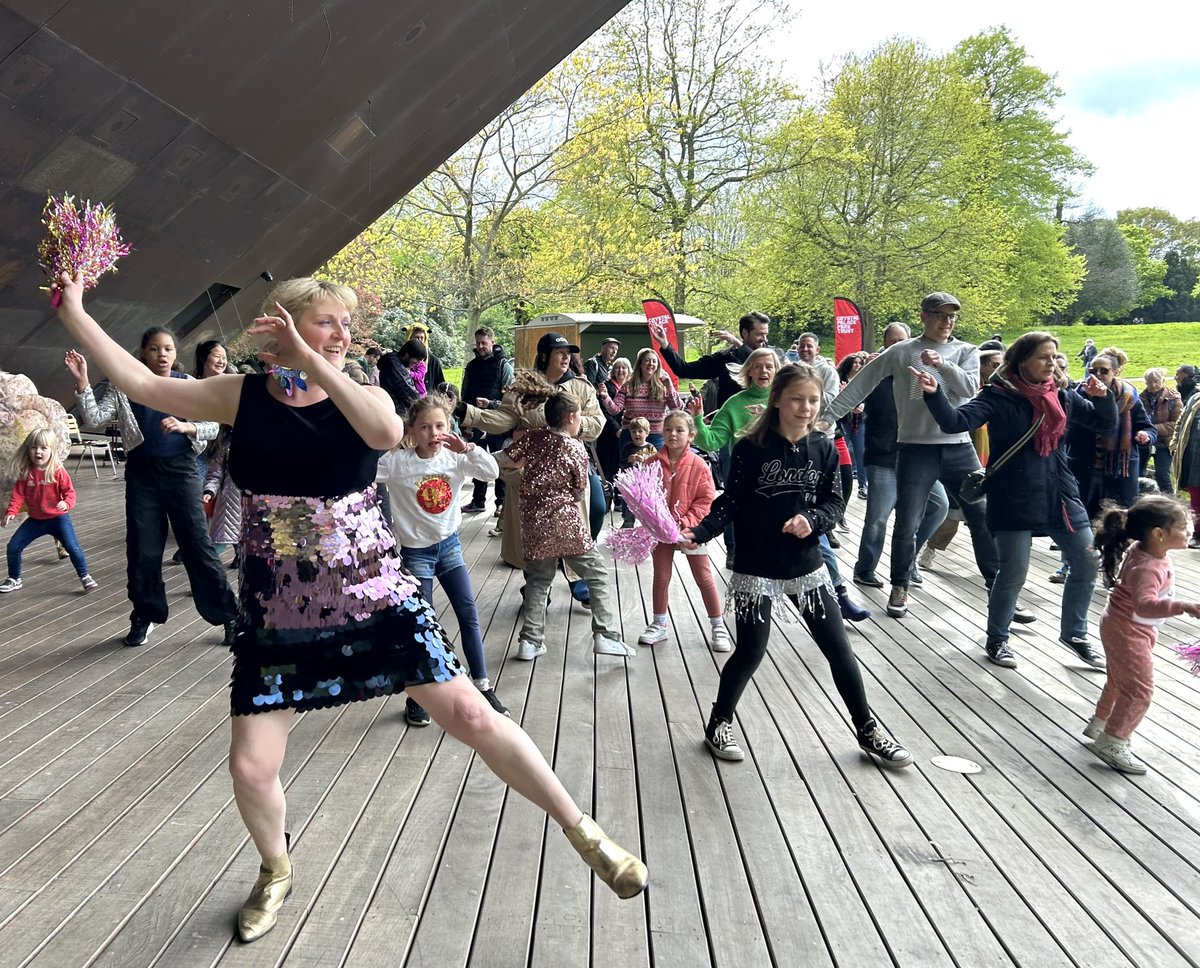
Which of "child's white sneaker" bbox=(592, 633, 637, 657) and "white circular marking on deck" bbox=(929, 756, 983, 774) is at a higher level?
"child's white sneaker" bbox=(592, 633, 637, 657)

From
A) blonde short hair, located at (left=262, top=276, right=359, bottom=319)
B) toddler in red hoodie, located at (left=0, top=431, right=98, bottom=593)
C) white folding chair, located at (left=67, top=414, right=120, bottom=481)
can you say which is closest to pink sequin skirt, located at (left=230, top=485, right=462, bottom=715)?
blonde short hair, located at (left=262, top=276, right=359, bottom=319)

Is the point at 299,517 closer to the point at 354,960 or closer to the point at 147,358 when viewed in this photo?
the point at 354,960

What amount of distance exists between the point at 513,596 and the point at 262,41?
5.47 meters

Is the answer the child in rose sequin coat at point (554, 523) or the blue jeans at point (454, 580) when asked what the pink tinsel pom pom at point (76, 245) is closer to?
the blue jeans at point (454, 580)

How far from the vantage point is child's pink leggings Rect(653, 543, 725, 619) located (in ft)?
18.0

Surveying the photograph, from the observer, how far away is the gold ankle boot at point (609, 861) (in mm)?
2412

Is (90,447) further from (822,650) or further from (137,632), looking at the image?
(822,650)

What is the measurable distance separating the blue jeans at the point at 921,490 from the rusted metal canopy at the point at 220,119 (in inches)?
248

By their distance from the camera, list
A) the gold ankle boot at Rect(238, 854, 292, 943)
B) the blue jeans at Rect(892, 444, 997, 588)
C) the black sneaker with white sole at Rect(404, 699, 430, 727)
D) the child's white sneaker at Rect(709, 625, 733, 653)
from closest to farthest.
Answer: the gold ankle boot at Rect(238, 854, 292, 943)
the black sneaker with white sole at Rect(404, 699, 430, 727)
the child's white sneaker at Rect(709, 625, 733, 653)
the blue jeans at Rect(892, 444, 997, 588)

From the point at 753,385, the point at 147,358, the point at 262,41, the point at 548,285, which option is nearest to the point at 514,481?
→ the point at 753,385

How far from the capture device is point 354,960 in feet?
7.77

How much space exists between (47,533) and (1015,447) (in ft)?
22.0

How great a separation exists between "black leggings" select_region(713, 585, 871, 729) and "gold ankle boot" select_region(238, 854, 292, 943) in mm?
1876

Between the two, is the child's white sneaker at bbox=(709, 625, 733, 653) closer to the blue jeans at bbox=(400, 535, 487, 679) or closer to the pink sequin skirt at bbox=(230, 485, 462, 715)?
the blue jeans at bbox=(400, 535, 487, 679)
